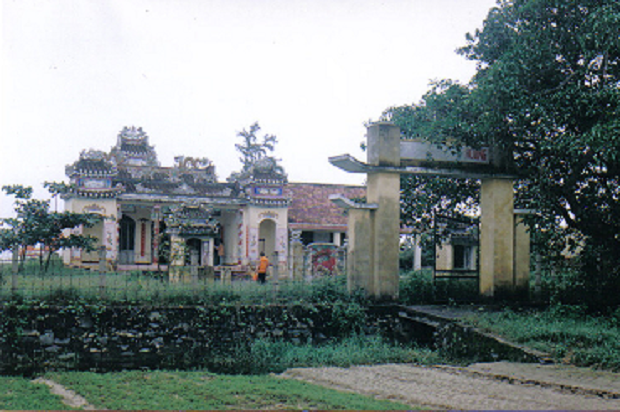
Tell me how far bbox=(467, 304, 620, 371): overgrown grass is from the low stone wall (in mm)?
2696

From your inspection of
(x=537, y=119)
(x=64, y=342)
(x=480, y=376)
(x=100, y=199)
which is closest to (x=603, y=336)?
(x=480, y=376)

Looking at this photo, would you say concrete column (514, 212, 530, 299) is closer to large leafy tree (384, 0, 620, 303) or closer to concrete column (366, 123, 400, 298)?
large leafy tree (384, 0, 620, 303)

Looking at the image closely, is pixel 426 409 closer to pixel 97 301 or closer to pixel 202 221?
pixel 97 301

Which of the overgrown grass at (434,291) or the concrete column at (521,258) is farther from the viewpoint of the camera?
the concrete column at (521,258)

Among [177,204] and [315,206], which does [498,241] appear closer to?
[177,204]

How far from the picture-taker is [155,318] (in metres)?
11.4

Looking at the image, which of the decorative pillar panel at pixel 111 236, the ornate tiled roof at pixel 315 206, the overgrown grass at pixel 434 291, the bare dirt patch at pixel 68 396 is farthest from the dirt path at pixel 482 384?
the ornate tiled roof at pixel 315 206

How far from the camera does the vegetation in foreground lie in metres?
6.96

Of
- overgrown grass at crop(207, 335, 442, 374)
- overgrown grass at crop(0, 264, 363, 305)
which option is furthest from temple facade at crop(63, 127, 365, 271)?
overgrown grass at crop(207, 335, 442, 374)

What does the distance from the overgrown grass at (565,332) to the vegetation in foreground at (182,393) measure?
3.55 meters

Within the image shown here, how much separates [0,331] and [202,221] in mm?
11359

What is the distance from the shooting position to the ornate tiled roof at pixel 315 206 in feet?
93.6

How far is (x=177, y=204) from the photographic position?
84.4ft

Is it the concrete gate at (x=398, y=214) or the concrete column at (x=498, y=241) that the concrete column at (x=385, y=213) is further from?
the concrete column at (x=498, y=241)
